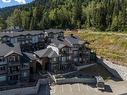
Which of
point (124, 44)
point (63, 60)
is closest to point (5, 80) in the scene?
point (63, 60)

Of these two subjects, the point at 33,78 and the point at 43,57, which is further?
the point at 43,57

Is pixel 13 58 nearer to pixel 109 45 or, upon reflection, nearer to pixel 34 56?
pixel 34 56

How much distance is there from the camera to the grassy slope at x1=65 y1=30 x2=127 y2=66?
7350 cm

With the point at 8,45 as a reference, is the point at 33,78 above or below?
below

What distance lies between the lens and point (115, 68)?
65750 millimetres

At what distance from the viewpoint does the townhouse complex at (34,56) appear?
5456 cm

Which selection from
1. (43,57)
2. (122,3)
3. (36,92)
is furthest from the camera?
(122,3)

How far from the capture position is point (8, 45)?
191 ft

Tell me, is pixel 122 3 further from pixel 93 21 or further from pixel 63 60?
pixel 63 60

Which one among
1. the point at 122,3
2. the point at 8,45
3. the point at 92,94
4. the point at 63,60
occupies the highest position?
the point at 122,3

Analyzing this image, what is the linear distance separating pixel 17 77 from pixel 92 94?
50.8ft

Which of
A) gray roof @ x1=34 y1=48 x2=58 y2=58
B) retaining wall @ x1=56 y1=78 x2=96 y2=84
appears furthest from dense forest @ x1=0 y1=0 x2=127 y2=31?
retaining wall @ x1=56 y1=78 x2=96 y2=84

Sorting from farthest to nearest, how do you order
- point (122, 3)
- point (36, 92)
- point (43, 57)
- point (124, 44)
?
point (122, 3) < point (124, 44) < point (43, 57) < point (36, 92)

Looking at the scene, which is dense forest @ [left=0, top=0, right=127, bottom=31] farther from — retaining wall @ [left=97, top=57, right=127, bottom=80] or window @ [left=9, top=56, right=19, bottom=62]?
window @ [left=9, top=56, right=19, bottom=62]
